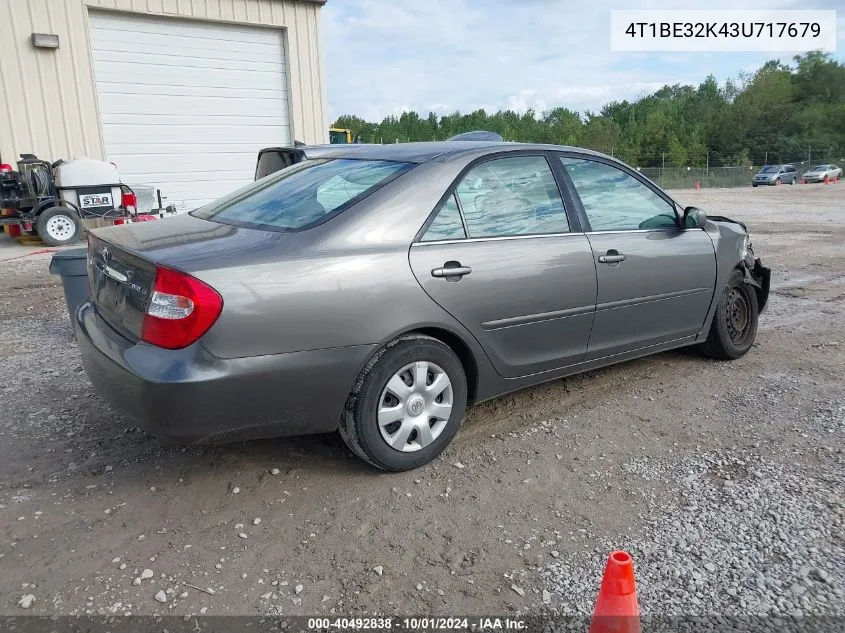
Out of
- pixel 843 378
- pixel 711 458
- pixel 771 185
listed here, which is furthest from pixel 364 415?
pixel 771 185

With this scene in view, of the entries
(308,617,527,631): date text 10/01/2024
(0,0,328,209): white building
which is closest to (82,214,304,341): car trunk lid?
(308,617,527,631): date text 10/01/2024

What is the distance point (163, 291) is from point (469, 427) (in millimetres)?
1892

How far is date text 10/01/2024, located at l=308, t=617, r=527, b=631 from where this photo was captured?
92.0 inches

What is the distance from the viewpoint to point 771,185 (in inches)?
1667

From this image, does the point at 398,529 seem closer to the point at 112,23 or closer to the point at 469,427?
the point at 469,427

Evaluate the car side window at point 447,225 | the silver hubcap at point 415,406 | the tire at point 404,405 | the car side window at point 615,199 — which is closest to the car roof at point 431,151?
the car side window at point 615,199

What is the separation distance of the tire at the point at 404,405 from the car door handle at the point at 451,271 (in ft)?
1.01

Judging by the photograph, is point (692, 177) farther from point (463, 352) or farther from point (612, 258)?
point (463, 352)

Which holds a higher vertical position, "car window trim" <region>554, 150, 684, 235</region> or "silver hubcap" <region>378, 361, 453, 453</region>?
"car window trim" <region>554, 150, 684, 235</region>

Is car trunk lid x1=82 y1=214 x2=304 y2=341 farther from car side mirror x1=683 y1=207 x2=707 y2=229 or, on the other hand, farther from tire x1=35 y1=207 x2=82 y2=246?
tire x1=35 y1=207 x2=82 y2=246

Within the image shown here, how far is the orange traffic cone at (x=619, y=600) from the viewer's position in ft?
6.64

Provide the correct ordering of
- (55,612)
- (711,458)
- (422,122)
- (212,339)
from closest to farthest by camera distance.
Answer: (55,612)
(212,339)
(711,458)
(422,122)

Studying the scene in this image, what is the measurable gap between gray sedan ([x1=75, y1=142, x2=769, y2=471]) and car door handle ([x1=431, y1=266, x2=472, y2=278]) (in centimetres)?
1

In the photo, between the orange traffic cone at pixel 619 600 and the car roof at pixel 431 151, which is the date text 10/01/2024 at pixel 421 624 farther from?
the car roof at pixel 431 151
